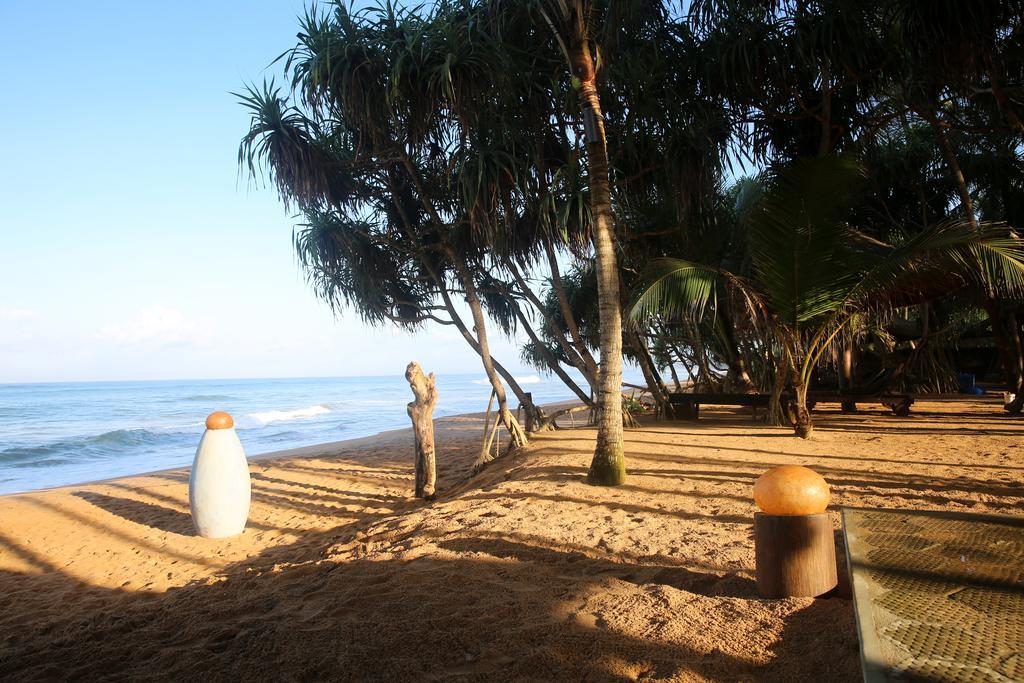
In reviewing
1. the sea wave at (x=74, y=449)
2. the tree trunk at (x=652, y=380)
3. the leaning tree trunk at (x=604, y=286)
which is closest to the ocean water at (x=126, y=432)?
the sea wave at (x=74, y=449)

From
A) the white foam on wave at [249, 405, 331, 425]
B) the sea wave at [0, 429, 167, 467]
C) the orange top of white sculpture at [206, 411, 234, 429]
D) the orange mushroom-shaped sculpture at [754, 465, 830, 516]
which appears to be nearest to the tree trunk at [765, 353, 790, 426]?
the orange mushroom-shaped sculpture at [754, 465, 830, 516]

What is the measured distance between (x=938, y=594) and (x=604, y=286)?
10.7 ft

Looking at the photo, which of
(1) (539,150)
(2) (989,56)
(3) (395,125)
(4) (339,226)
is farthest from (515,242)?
(2) (989,56)

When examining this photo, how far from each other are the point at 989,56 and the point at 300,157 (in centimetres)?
689

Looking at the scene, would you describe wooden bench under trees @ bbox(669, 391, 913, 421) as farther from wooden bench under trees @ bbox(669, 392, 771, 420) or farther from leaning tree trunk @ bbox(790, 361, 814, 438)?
leaning tree trunk @ bbox(790, 361, 814, 438)

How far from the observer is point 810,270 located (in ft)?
19.4

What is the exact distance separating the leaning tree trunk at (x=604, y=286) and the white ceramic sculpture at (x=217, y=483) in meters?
2.93

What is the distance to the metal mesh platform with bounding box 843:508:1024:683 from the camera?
45.4 inches

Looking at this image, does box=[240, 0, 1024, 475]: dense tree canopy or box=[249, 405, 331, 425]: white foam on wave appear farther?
box=[249, 405, 331, 425]: white foam on wave

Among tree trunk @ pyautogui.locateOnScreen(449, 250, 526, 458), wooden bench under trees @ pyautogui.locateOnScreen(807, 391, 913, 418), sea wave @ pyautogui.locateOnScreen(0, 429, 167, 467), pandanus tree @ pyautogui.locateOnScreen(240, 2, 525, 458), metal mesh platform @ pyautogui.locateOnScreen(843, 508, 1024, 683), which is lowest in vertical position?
sea wave @ pyautogui.locateOnScreen(0, 429, 167, 467)

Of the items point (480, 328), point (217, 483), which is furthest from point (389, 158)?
point (217, 483)

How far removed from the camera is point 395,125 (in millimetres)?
6992

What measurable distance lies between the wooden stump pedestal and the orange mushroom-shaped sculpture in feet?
0.09

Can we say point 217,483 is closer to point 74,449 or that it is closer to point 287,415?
point 74,449
